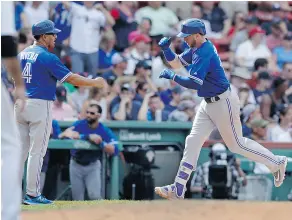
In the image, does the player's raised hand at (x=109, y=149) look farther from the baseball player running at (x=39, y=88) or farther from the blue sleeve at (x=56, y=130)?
the baseball player running at (x=39, y=88)

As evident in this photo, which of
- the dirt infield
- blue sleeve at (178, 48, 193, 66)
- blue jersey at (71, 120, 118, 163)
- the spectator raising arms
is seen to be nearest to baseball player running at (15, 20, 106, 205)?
the dirt infield

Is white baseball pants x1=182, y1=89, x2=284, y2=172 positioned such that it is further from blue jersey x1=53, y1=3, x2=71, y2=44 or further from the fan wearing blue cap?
blue jersey x1=53, y1=3, x2=71, y2=44

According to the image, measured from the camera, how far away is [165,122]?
1147cm

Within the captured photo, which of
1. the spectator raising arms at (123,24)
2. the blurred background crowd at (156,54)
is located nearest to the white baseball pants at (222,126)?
the blurred background crowd at (156,54)

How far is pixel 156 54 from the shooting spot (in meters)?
13.8

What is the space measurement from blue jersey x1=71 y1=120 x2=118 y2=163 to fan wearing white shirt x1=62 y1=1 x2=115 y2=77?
2298mm

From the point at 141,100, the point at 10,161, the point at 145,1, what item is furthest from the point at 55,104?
the point at 10,161

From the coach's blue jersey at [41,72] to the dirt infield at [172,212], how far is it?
1196 millimetres

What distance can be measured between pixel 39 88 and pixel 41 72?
160 mm

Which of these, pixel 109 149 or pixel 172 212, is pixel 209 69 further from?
pixel 109 149

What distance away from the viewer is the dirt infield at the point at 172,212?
7.34 m

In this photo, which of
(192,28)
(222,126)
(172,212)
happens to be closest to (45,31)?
(192,28)

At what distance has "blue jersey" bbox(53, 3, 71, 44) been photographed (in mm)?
13148

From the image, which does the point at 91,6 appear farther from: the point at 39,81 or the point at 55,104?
the point at 39,81
